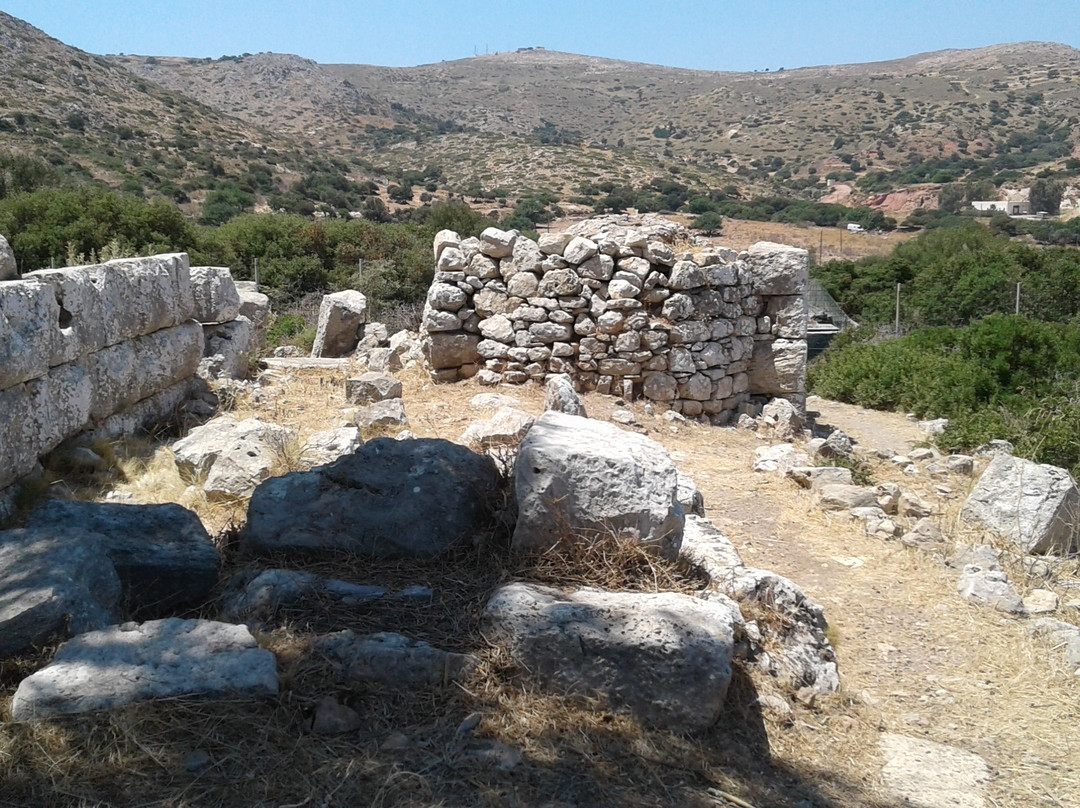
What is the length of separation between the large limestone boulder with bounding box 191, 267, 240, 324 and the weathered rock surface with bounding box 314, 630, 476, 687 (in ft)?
18.7

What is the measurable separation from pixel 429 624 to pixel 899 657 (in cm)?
230

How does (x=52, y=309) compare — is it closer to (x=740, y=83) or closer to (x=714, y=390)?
(x=714, y=390)

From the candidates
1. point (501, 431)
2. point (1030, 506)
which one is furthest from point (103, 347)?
point (1030, 506)

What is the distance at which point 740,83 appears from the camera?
78875 mm

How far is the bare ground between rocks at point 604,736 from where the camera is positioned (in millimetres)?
2482

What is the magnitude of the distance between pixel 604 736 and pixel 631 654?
283mm

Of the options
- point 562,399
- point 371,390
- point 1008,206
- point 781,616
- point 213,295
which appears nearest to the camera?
point 781,616

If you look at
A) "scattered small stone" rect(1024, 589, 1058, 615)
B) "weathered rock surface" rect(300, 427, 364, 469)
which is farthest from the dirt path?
"weathered rock surface" rect(300, 427, 364, 469)

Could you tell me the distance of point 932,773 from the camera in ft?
10.6

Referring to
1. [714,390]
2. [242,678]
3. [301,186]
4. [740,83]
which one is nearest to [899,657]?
[242,678]

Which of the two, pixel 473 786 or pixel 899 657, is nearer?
pixel 473 786

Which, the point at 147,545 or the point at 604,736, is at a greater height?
the point at 147,545

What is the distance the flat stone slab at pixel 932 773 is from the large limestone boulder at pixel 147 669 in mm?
2170

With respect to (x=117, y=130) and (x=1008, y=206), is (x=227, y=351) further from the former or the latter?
(x=1008, y=206)
